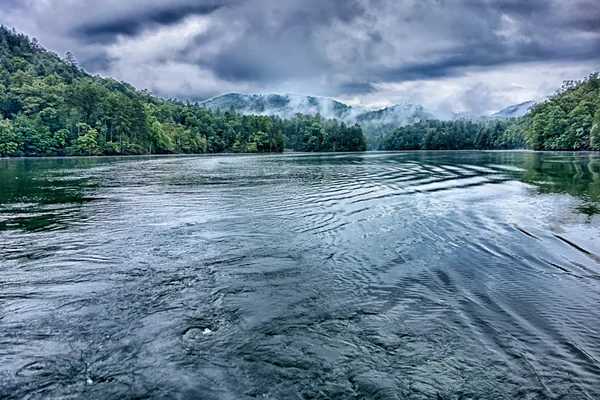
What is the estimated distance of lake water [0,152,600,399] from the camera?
4570 millimetres

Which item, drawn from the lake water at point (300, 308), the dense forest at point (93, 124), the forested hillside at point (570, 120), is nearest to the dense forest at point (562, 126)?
the forested hillside at point (570, 120)

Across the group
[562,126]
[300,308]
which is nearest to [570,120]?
[562,126]

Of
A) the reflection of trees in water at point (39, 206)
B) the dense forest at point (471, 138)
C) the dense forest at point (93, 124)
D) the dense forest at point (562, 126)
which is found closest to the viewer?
the reflection of trees in water at point (39, 206)

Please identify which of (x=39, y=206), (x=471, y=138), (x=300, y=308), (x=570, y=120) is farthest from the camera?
(x=471, y=138)

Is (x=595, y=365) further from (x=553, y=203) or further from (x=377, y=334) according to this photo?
(x=553, y=203)

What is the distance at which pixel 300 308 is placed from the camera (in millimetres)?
6508

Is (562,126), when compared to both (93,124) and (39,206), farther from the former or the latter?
(93,124)

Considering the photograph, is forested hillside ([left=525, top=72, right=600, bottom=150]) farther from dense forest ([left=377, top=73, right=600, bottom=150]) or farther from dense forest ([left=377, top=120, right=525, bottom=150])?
dense forest ([left=377, top=120, right=525, bottom=150])

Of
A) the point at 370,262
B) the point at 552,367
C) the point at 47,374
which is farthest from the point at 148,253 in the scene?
the point at 552,367

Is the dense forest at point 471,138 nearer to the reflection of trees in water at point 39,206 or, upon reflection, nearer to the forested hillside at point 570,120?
the forested hillside at point 570,120

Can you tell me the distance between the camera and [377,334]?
18.5 feet

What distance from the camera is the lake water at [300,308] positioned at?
15.0ft

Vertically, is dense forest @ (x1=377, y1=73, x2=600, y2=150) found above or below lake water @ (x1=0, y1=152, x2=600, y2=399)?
above

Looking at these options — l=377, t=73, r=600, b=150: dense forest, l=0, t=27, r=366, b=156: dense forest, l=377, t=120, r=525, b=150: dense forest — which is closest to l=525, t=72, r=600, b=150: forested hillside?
l=377, t=73, r=600, b=150: dense forest
